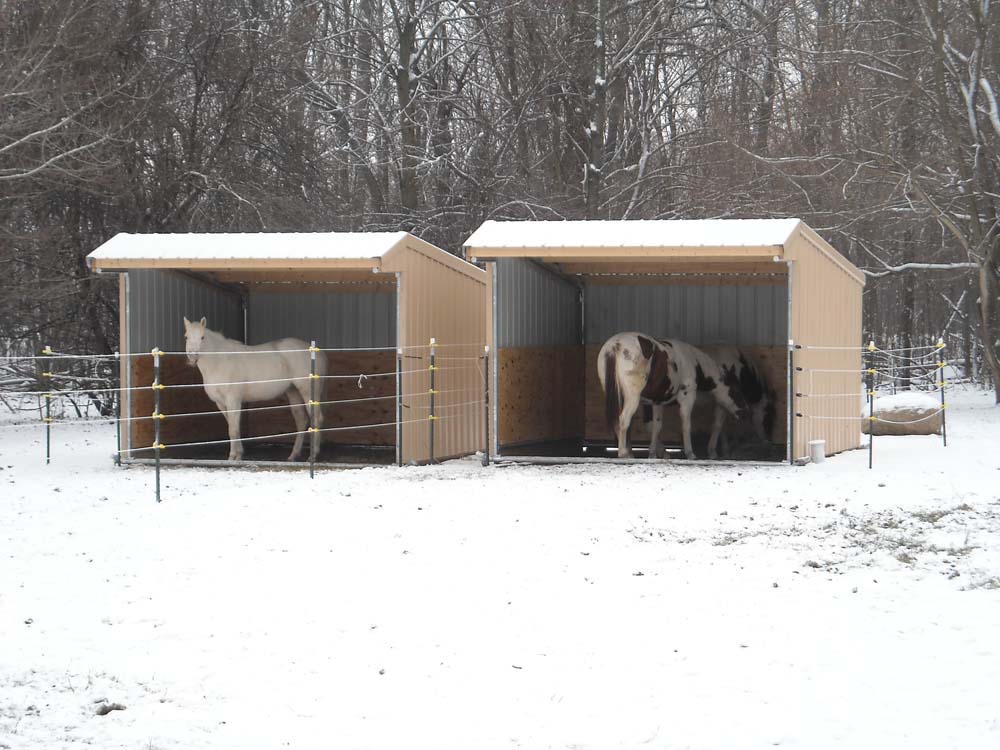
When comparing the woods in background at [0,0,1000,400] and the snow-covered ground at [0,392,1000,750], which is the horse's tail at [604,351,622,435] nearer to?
the snow-covered ground at [0,392,1000,750]

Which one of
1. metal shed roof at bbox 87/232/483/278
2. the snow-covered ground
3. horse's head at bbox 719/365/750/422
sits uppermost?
metal shed roof at bbox 87/232/483/278

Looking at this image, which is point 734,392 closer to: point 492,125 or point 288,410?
point 288,410

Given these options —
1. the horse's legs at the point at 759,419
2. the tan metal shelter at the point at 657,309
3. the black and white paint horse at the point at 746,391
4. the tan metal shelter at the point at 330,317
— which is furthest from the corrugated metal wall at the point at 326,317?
the horse's legs at the point at 759,419

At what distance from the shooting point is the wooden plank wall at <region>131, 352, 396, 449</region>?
16062 mm

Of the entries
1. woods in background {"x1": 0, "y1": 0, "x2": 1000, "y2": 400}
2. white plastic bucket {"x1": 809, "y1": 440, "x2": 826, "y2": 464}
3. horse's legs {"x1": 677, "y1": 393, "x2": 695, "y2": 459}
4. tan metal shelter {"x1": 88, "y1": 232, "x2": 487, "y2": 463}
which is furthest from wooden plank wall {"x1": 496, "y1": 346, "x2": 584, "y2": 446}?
woods in background {"x1": 0, "y1": 0, "x2": 1000, "y2": 400}

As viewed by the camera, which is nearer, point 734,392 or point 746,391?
point 734,392

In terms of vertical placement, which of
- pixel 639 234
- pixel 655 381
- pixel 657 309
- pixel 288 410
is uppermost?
pixel 639 234

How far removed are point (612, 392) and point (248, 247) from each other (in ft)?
14.7

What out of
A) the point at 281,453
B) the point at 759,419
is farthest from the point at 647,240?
the point at 281,453

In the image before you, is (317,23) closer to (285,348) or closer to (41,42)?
(41,42)

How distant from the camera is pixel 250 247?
14.4m

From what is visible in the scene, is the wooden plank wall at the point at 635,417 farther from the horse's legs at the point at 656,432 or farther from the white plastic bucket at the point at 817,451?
the white plastic bucket at the point at 817,451

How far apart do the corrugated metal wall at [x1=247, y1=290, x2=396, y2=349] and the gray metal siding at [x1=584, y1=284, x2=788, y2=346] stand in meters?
2.97

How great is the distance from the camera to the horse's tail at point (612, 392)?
572 inches
